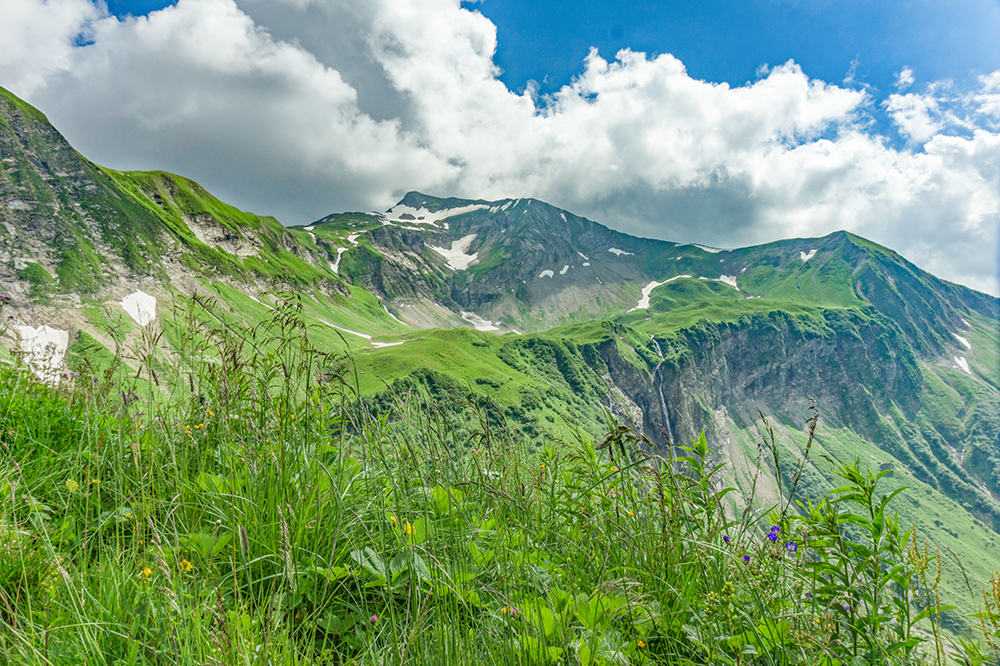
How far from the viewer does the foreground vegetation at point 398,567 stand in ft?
7.10

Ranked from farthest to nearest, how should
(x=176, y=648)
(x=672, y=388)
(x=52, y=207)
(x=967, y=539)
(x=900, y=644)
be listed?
(x=672, y=388) → (x=967, y=539) → (x=52, y=207) → (x=900, y=644) → (x=176, y=648)

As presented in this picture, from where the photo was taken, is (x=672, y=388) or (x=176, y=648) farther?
(x=672, y=388)

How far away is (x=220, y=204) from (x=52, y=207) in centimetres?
9768

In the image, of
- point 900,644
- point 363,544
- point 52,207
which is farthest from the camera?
point 52,207

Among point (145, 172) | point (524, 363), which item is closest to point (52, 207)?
point (145, 172)

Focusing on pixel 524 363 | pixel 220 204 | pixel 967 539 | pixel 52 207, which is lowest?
pixel 967 539

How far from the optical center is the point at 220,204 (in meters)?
196

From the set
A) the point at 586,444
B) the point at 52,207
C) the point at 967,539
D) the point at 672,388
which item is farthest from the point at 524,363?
the point at 967,539

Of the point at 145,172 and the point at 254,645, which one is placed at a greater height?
the point at 145,172

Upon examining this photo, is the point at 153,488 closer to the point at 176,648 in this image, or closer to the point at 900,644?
the point at 176,648

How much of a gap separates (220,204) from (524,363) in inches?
6350

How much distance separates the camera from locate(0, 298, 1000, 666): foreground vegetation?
2.16m

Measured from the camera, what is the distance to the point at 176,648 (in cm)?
204

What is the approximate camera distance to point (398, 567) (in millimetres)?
2703
